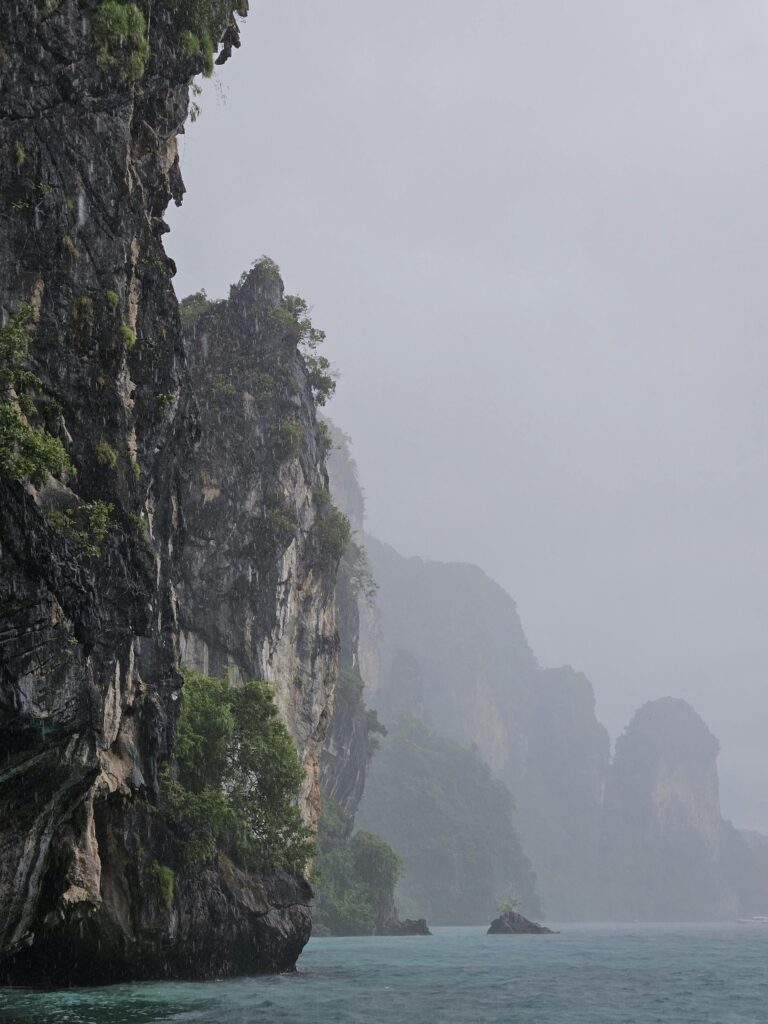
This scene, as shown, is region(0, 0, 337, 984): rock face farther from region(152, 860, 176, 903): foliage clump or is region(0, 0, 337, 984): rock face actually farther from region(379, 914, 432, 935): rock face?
region(379, 914, 432, 935): rock face

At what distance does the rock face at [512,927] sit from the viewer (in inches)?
3447

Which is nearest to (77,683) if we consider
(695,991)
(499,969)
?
(695,991)

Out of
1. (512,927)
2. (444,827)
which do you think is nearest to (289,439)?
(512,927)

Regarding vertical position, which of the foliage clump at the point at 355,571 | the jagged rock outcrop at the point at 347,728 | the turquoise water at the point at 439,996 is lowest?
the turquoise water at the point at 439,996

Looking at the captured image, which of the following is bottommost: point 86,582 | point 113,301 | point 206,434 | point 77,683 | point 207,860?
point 207,860

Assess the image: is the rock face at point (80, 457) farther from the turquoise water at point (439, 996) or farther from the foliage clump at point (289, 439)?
the foliage clump at point (289, 439)

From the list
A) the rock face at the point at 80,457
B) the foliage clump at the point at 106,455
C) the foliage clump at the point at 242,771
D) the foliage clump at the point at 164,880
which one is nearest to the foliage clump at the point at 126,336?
the rock face at the point at 80,457

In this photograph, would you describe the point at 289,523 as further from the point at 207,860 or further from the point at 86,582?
the point at 86,582

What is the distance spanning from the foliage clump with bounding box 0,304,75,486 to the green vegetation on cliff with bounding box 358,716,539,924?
4826 inches

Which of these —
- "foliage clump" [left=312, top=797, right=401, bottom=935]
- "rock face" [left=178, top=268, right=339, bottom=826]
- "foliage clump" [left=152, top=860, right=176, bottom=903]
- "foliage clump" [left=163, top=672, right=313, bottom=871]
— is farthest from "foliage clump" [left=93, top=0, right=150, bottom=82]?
"foliage clump" [left=312, top=797, right=401, bottom=935]

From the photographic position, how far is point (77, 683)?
719 inches

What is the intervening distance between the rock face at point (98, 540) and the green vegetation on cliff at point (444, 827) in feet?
361

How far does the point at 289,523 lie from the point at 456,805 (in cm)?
12368

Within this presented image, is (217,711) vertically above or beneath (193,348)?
beneath
